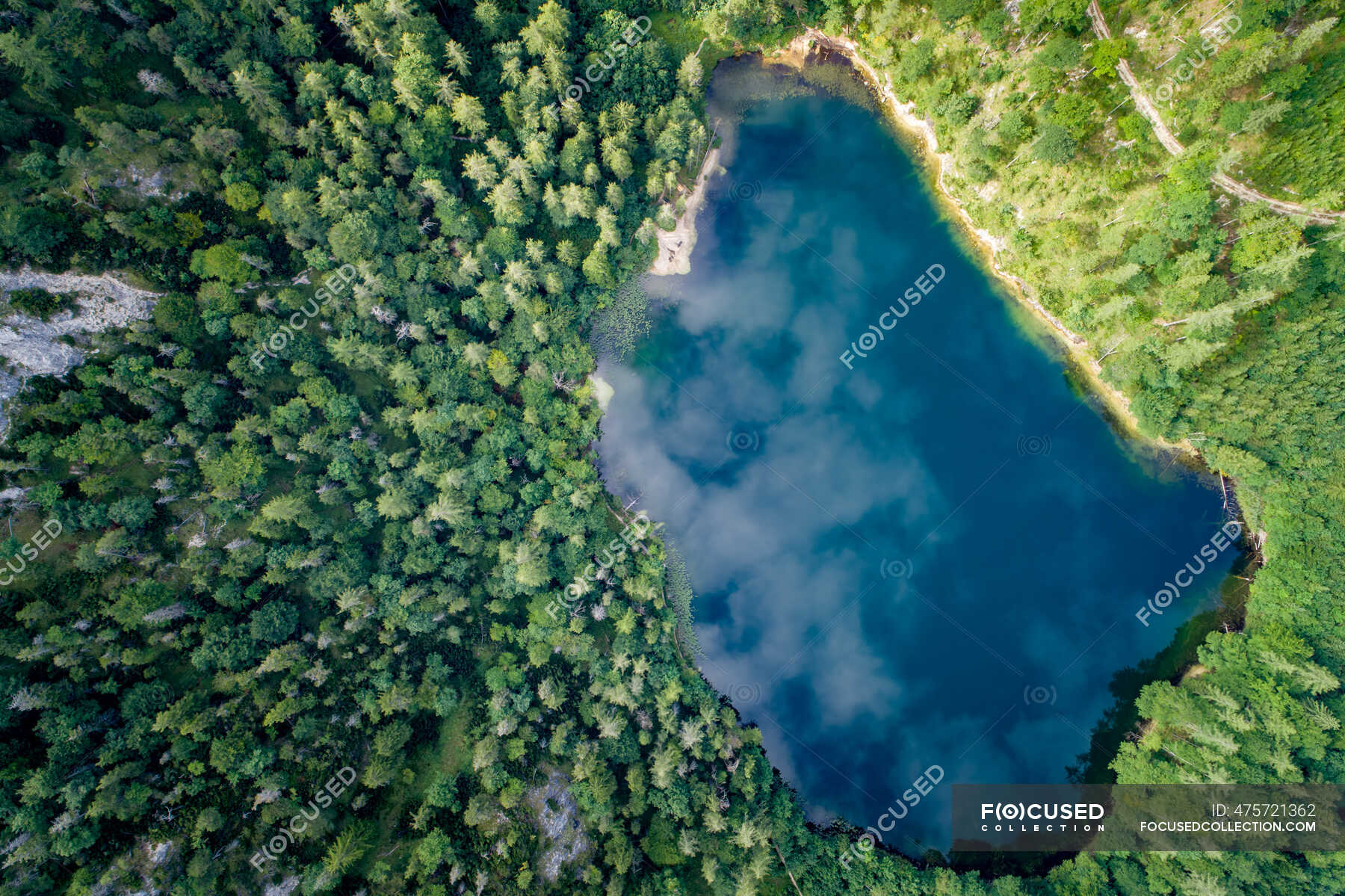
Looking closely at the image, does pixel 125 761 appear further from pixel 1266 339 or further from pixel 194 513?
pixel 1266 339

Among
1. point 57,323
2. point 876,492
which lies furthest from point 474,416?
point 876,492

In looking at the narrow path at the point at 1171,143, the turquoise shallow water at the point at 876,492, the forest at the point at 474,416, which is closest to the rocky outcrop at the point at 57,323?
the forest at the point at 474,416

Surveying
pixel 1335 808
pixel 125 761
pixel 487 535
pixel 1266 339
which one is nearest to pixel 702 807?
pixel 487 535

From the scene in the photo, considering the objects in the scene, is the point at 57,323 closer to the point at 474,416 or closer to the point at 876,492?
the point at 474,416

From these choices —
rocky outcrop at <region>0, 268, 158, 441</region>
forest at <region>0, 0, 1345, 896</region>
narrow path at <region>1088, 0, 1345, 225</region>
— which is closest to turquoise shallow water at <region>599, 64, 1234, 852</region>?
forest at <region>0, 0, 1345, 896</region>

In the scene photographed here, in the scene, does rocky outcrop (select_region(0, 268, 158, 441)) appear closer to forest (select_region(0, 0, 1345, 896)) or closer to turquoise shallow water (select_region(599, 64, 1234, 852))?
forest (select_region(0, 0, 1345, 896))
